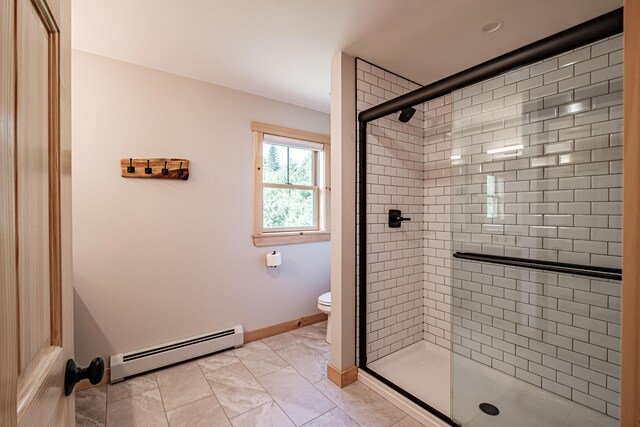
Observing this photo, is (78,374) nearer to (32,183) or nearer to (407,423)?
(32,183)

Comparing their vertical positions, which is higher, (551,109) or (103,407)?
(551,109)

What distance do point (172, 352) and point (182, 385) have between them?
32 cm

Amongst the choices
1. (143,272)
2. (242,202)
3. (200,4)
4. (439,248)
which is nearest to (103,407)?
(143,272)

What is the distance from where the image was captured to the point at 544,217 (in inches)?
69.2

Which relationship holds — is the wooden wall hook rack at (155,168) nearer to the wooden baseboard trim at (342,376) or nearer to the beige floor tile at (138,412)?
the beige floor tile at (138,412)

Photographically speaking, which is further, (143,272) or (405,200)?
(405,200)

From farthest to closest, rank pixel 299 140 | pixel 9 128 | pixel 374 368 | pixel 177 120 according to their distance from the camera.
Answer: pixel 299 140 → pixel 177 120 → pixel 374 368 → pixel 9 128

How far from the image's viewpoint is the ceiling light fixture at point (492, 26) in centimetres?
172

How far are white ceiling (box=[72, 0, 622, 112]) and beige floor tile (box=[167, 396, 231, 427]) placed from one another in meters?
2.50

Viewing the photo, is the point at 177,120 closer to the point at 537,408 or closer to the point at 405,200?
the point at 405,200

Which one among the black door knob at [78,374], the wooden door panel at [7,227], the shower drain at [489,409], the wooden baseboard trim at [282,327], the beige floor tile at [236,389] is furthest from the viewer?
the wooden baseboard trim at [282,327]

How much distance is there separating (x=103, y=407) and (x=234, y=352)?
0.95 metres

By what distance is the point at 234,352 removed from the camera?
8.23 feet

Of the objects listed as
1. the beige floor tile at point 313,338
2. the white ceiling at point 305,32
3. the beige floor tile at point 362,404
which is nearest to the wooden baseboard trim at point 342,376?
the beige floor tile at point 362,404
